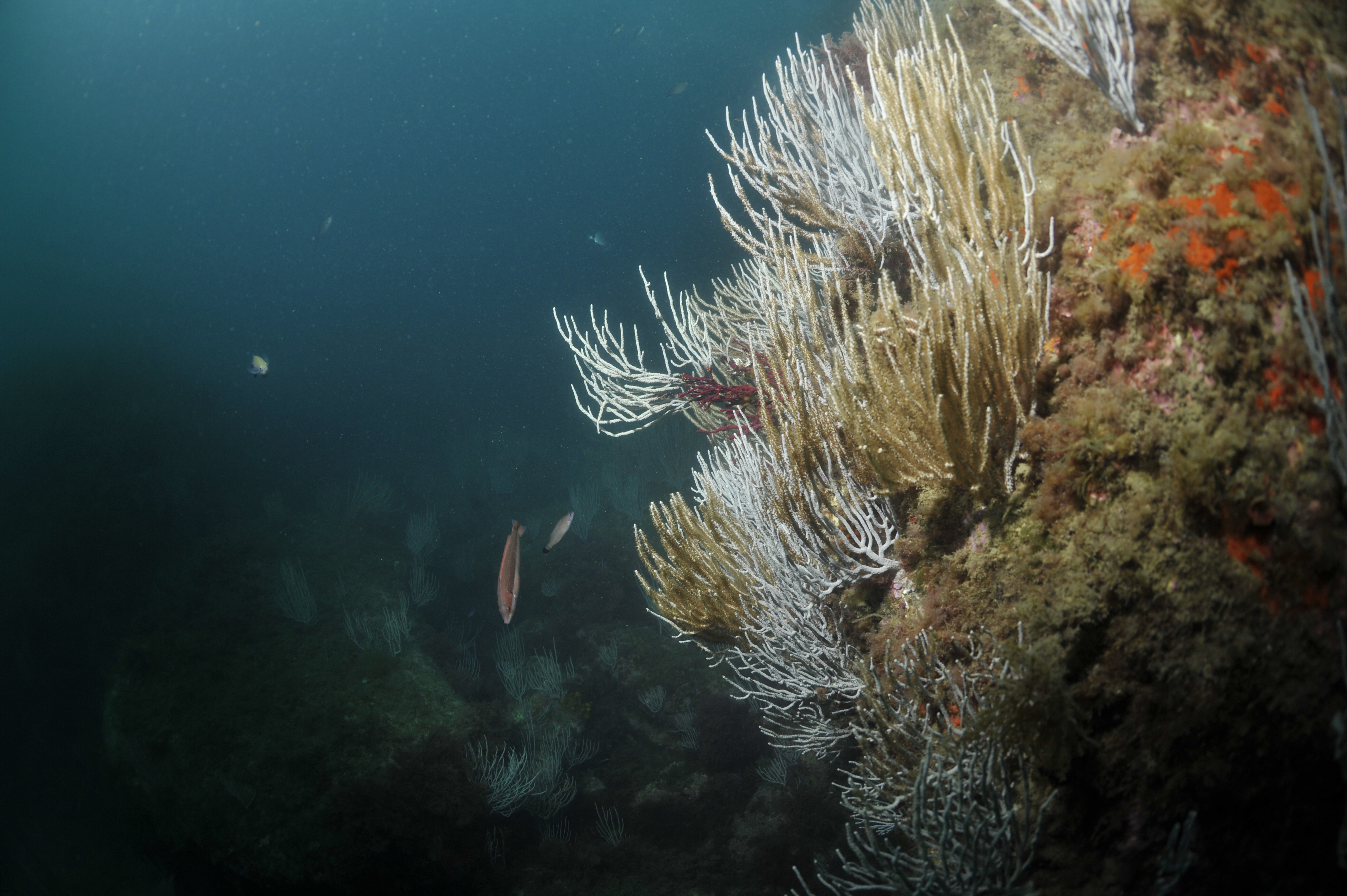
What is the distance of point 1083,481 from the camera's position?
1804mm

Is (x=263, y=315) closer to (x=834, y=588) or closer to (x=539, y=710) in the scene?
(x=539, y=710)

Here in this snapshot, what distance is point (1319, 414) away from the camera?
138cm

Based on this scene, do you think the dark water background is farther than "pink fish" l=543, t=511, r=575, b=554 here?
Yes

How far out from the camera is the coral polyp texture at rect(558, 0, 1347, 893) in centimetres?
140

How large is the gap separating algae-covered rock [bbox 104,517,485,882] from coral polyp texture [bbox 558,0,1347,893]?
5.66 meters

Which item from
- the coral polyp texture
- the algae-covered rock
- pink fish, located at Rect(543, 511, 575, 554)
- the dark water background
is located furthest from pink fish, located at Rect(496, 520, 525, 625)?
the dark water background

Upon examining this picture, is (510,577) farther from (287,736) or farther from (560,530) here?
(287,736)

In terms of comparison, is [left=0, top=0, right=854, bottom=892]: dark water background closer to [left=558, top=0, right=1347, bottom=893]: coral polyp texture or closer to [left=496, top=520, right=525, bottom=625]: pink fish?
[left=496, top=520, right=525, bottom=625]: pink fish

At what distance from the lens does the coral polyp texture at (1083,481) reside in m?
1.40

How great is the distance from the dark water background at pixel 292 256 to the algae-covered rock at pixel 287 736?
3276mm

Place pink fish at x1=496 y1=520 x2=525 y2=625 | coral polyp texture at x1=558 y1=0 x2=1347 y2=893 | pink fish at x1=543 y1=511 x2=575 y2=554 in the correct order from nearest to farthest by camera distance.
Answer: coral polyp texture at x1=558 y1=0 x2=1347 y2=893 → pink fish at x1=496 y1=520 x2=525 y2=625 → pink fish at x1=543 y1=511 x2=575 y2=554

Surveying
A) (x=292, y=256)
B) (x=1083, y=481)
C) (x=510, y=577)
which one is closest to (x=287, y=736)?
(x=510, y=577)

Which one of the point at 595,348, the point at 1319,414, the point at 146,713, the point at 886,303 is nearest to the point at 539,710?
the point at 146,713

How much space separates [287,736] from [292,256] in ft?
251
